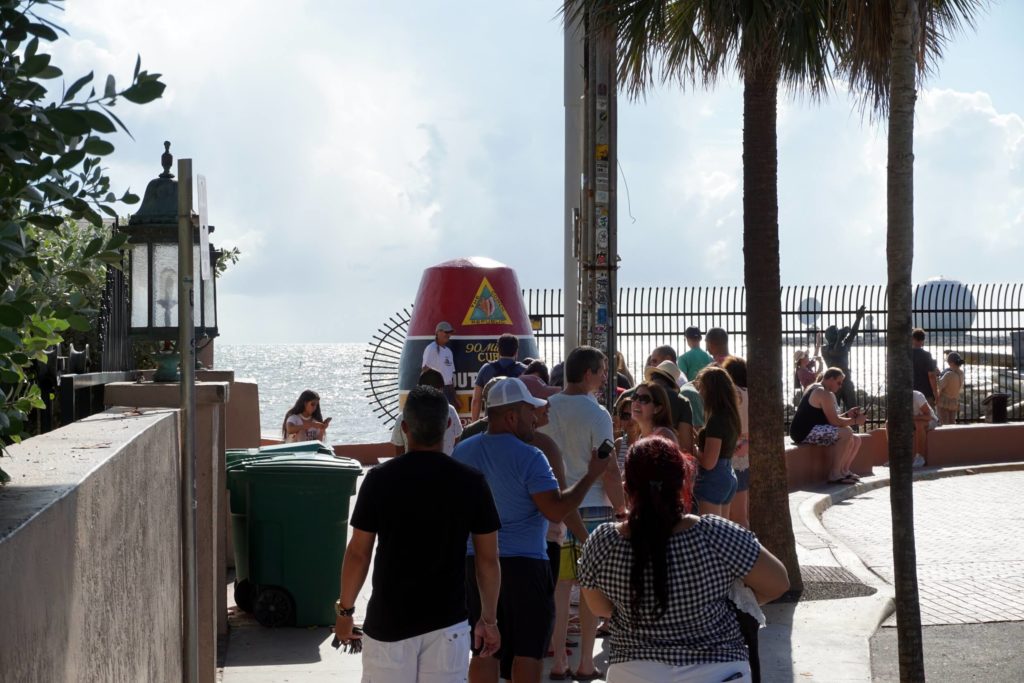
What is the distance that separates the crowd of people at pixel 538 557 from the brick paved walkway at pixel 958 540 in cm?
313

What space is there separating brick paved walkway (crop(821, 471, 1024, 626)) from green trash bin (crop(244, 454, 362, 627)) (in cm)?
380

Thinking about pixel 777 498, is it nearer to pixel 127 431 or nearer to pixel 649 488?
pixel 649 488

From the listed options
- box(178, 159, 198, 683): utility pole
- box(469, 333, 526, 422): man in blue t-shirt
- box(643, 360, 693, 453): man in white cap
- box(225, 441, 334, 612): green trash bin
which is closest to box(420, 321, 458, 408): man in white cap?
box(469, 333, 526, 422): man in blue t-shirt

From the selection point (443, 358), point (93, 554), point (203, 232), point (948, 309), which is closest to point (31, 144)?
point (93, 554)

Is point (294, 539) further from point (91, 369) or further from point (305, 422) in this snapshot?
point (305, 422)

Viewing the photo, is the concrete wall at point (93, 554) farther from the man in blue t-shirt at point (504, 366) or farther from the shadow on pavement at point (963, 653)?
the man in blue t-shirt at point (504, 366)

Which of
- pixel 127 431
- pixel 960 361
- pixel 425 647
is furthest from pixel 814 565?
pixel 960 361

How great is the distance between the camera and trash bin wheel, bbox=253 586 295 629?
8.23 metres

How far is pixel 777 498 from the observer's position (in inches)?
371

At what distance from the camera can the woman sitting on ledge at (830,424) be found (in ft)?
53.6

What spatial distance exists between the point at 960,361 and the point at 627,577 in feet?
58.7

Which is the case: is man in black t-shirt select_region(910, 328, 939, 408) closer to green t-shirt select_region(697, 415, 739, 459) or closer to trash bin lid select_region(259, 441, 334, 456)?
green t-shirt select_region(697, 415, 739, 459)

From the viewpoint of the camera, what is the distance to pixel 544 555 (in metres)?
5.98

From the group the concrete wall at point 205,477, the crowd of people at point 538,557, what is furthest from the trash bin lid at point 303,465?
the crowd of people at point 538,557
